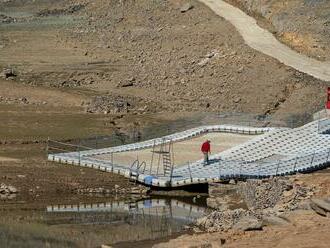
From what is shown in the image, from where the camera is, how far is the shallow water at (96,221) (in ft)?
134

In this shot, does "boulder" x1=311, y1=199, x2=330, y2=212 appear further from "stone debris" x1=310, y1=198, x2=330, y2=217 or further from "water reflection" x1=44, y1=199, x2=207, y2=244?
"water reflection" x1=44, y1=199, x2=207, y2=244

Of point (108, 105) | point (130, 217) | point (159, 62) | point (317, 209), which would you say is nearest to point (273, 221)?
point (317, 209)

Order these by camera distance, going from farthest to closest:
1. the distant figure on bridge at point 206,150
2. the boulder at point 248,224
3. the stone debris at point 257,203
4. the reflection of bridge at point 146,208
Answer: the distant figure on bridge at point 206,150, the reflection of bridge at point 146,208, the stone debris at point 257,203, the boulder at point 248,224

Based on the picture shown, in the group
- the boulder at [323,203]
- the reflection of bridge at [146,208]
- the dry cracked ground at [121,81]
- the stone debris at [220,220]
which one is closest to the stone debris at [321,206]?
the boulder at [323,203]

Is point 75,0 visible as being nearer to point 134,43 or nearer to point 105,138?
point 134,43

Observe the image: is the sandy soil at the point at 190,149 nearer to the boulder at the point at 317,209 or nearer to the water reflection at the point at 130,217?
the water reflection at the point at 130,217

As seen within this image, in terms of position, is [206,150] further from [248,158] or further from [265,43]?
[265,43]

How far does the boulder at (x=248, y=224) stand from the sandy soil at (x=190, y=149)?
1099 cm

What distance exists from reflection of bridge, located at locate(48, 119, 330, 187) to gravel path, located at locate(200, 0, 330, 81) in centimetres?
1246

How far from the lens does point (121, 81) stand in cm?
6956

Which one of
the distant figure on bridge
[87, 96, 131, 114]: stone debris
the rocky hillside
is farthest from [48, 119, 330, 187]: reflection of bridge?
the rocky hillside

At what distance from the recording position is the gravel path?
66.8 metres

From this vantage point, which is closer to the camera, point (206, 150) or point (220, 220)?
point (220, 220)

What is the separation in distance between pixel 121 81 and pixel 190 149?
60.4ft
